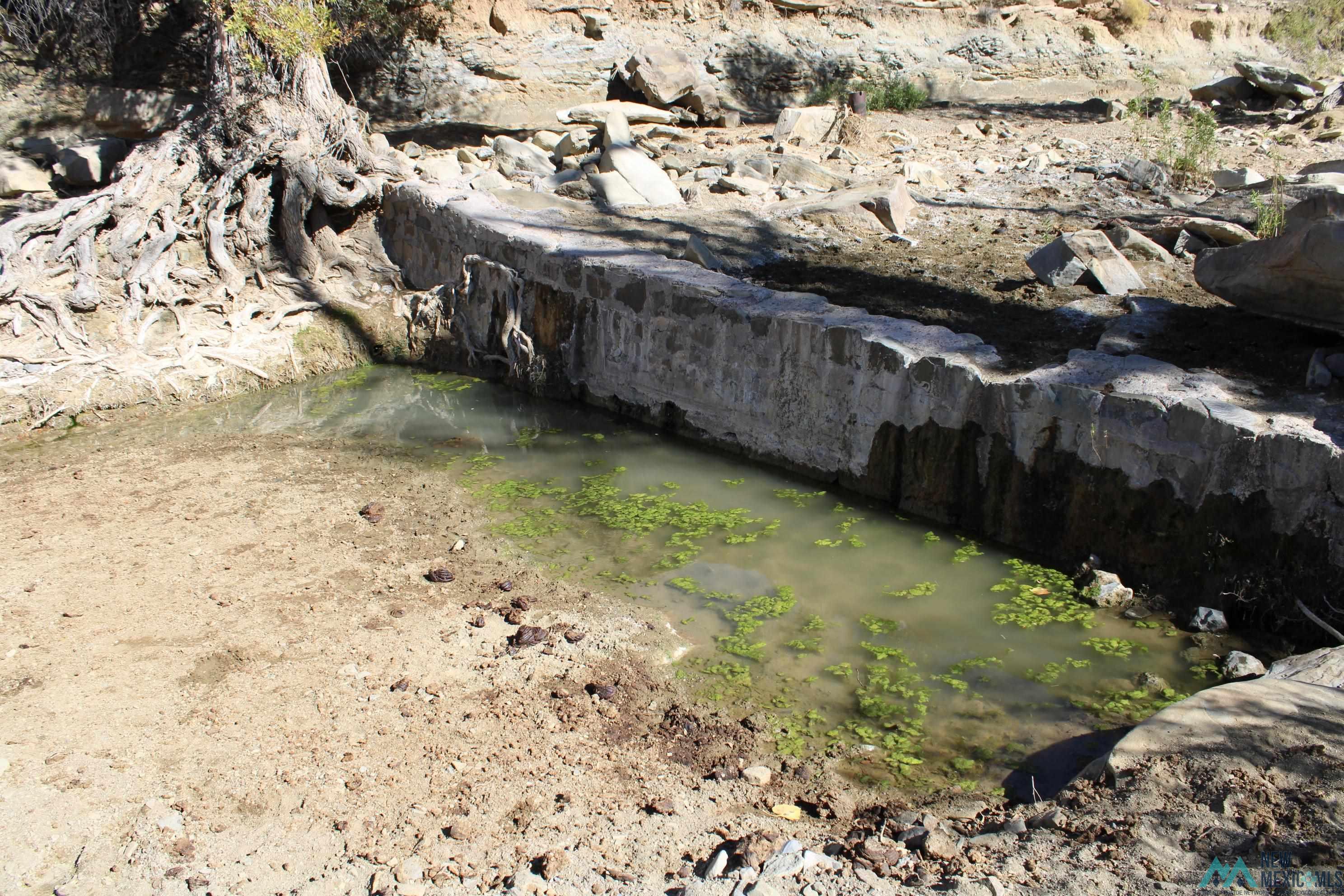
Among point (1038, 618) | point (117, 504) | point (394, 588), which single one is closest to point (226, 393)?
point (117, 504)

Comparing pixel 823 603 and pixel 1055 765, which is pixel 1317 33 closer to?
pixel 823 603

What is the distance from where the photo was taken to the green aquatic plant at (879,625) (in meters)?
4.43

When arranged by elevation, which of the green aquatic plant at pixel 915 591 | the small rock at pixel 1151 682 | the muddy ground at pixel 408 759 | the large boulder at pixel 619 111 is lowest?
the muddy ground at pixel 408 759

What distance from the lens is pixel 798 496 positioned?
5.68 meters

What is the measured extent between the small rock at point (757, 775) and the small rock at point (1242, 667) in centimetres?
185

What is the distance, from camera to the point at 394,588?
15.4ft

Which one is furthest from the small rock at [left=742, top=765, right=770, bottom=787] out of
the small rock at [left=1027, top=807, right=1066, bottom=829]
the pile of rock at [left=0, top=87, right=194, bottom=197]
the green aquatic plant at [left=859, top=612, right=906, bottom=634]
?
the pile of rock at [left=0, top=87, right=194, bottom=197]

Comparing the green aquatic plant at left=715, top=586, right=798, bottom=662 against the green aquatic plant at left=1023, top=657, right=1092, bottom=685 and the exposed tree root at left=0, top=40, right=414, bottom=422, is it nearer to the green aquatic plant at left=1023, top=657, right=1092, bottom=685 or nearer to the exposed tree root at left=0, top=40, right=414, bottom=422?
the green aquatic plant at left=1023, top=657, right=1092, bottom=685

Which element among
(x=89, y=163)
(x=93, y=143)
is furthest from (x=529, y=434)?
(x=93, y=143)

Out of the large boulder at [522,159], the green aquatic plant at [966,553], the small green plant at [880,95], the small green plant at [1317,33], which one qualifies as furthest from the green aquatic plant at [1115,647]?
the small green plant at [1317,33]

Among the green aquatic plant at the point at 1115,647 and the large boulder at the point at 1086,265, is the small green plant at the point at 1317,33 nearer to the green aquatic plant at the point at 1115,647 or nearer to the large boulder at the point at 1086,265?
the large boulder at the point at 1086,265

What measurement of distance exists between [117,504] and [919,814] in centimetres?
451

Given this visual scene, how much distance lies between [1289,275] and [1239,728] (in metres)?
2.67

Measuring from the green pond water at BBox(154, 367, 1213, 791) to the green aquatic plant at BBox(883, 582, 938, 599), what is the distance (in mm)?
12
